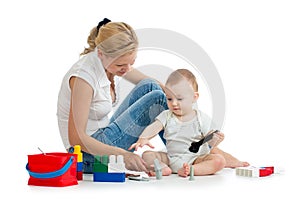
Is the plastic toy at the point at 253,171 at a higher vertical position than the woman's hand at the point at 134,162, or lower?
lower

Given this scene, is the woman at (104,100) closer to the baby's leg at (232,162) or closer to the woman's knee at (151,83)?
the woman's knee at (151,83)

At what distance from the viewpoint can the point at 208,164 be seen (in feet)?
11.8

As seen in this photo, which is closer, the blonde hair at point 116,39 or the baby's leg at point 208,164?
the blonde hair at point 116,39

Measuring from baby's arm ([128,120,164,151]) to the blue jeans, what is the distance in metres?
0.08

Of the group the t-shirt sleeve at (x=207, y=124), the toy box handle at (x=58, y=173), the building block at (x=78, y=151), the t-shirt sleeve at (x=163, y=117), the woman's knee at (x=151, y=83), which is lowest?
the toy box handle at (x=58, y=173)

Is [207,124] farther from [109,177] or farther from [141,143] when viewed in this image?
[109,177]

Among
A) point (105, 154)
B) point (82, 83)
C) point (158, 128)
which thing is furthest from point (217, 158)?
point (82, 83)

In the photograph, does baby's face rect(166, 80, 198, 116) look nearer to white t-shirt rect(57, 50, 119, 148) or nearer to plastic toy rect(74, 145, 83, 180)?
white t-shirt rect(57, 50, 119, 148)

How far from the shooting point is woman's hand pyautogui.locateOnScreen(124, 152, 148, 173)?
339cm

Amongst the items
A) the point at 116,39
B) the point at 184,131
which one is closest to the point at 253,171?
the point at 184,131

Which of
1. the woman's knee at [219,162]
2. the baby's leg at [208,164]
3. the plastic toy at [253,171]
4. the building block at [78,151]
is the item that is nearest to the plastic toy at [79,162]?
the building block at [78,151]

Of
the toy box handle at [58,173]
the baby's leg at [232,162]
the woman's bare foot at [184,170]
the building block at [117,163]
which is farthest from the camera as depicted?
the baby's leg at [232,162]

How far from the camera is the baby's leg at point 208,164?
356 cm

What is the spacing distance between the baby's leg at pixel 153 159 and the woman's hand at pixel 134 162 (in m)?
0.07
